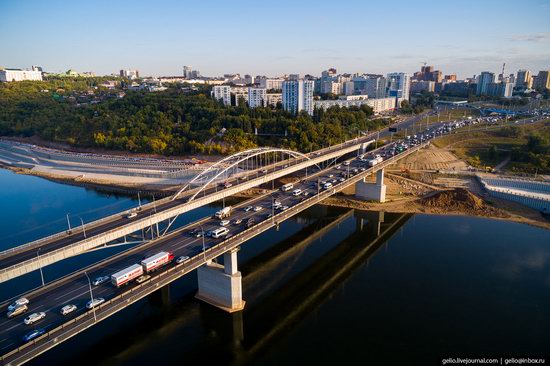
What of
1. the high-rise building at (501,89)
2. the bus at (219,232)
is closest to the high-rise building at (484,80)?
the high-rise building at (501,89)

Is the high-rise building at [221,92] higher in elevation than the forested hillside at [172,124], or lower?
higher

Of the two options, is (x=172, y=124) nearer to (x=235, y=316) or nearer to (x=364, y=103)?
(x=364, y=103)

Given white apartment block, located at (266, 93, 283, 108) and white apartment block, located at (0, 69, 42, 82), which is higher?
white apartment block, located at (0, 69, 42, 82)

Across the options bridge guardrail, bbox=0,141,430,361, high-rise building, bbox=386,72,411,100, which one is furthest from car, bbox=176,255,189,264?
high-rise building, bbox=386,72,411,100

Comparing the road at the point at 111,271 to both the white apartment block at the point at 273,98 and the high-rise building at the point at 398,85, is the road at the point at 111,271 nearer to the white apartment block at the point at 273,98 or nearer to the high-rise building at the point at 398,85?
the white apartment block at the point at 273,98

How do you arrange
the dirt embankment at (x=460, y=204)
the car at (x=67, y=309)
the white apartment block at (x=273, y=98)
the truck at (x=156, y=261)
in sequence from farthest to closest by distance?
1. the white apartment block at (x=273, y=98)
2. the dirt embankment at (x=460, y=204)
3. the truck at (x=156, y=261)
4. the car at (x=67, y=309)

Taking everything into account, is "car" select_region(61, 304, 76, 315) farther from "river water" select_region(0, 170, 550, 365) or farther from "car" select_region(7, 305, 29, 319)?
"river water" select_region(0, 170, 550, 365)
